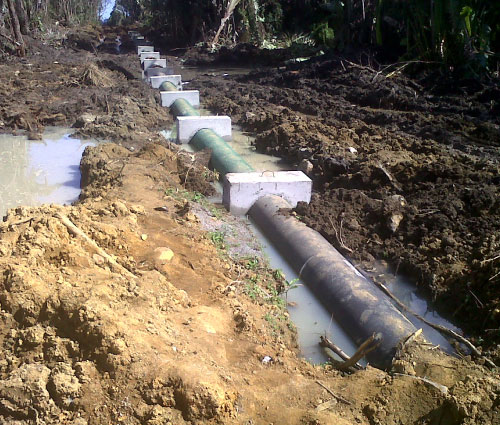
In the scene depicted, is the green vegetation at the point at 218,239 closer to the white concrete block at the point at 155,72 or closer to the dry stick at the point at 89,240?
the dry stick at the point at 89,240

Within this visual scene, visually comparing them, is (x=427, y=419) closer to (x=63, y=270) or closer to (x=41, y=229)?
(x=63, y=270)

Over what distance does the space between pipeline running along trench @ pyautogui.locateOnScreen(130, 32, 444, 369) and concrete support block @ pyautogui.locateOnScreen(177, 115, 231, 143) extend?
6.49ft

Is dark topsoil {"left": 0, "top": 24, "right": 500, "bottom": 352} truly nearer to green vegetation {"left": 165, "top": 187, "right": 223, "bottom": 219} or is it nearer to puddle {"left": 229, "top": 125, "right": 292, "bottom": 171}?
puddle {"left": 229, "top": 125, "right": 292, "bottom": 171}

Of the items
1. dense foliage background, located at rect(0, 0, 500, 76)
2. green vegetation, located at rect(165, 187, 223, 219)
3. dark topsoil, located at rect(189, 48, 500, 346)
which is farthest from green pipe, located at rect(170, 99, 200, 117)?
dense foliage background, located at rect(0, 0, 500, 76)

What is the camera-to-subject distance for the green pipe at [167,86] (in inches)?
614

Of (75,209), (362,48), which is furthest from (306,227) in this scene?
(362,48)

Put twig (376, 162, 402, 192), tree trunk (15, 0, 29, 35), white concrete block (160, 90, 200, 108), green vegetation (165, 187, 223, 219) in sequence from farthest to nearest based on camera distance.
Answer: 1. tree trunk (15, 0, 29, 35)
2. white concrete block (160, 90, 200, 108)
3. twig (376, 162, 402, 192)
4. green vegetation (165, 187, 223, 219)

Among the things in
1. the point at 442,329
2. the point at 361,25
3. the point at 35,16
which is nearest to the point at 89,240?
the point at 442,329

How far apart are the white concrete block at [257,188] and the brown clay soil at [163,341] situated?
338mm

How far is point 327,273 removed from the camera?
5473mm

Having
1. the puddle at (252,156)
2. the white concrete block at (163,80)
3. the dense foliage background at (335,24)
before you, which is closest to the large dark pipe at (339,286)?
the puddle at (252,156)

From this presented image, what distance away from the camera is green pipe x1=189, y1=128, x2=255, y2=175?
27.5ft

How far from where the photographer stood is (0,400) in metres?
3.34

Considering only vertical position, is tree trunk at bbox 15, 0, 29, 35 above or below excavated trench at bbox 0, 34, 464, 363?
above
